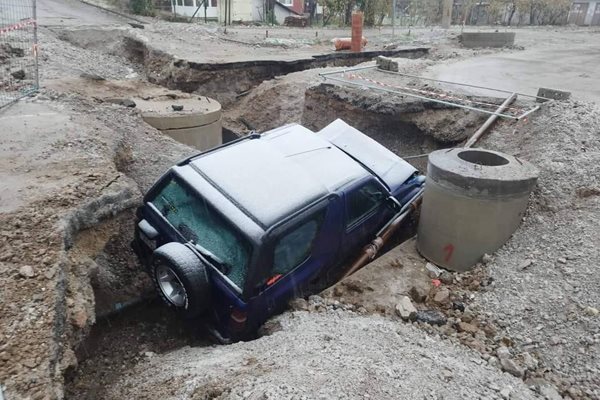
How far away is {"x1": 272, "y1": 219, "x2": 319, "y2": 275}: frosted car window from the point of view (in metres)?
4.31

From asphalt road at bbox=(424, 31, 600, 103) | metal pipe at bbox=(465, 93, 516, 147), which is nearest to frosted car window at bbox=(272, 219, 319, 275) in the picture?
metal pipe at bbox=(465, 93, 516, 147)

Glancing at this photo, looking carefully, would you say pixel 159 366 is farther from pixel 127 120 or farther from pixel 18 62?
pixel 18 62

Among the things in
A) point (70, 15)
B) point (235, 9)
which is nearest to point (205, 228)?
point (70, 15)

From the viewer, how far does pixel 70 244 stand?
407 centimetres

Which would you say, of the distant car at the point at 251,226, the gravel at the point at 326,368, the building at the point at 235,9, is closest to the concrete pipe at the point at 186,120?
the distant car at the point at 251,226

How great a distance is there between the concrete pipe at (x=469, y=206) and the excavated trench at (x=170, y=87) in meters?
2.82

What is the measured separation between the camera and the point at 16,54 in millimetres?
10508

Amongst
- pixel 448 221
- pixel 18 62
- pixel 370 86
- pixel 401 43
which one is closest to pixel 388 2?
pixel 401 43

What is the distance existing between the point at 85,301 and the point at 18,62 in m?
8.75

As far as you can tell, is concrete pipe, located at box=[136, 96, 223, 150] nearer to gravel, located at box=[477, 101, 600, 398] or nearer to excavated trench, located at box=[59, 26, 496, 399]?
excavated trench, located at box=[59, 26, 496, 399]

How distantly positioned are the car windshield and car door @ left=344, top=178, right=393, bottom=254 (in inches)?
56.2

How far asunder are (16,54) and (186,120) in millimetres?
4958

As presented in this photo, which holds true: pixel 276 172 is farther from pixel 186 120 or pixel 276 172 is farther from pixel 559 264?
pixel 186 120

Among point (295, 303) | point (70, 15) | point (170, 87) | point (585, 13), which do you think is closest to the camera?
point (295, 303)
